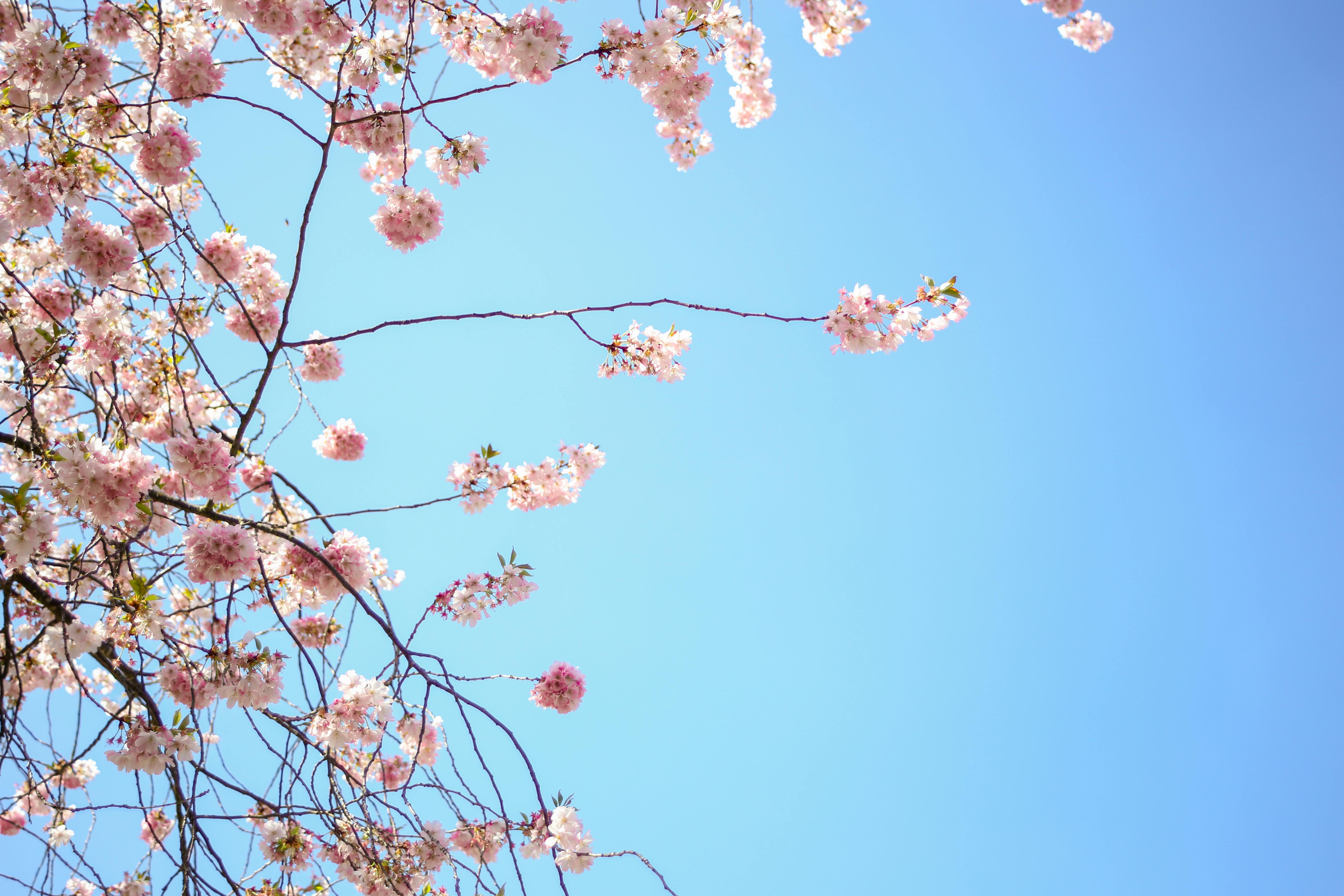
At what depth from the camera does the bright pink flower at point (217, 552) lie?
2000 millimetres

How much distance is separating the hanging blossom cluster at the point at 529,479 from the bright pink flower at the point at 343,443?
0.63 m

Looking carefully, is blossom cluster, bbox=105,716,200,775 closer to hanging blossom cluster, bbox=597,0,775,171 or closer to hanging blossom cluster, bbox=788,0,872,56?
hanging blossom cluster, bbox=597,0,775,171

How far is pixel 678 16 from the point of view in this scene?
8.31 ft

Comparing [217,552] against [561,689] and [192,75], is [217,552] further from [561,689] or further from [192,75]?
[192,75]

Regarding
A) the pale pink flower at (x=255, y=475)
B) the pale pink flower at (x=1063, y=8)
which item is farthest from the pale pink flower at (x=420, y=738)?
the pale pink flower at (x=1063, y=8)

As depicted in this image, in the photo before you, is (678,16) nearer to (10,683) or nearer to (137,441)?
(137,441)

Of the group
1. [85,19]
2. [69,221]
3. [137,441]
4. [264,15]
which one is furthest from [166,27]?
→ [137,441]

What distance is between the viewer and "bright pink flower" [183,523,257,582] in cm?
200

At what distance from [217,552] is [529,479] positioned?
1452 mm

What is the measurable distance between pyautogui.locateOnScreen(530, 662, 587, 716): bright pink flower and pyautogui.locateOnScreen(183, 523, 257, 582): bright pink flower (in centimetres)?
121

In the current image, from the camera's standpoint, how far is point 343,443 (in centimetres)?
354

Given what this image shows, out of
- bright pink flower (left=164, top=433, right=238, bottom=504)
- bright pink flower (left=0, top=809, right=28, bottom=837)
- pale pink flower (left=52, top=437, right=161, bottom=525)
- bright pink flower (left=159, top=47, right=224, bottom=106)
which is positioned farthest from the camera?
bright pink flower (left=0, top=809, right=28, bottom=837)

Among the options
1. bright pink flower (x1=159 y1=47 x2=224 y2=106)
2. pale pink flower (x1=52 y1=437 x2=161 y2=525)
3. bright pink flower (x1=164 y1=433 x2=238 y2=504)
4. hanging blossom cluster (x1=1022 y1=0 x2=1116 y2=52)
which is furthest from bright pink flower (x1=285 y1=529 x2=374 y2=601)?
hanging blossom cluster (x1=1022 y1=0 x2=1116 y2=52)

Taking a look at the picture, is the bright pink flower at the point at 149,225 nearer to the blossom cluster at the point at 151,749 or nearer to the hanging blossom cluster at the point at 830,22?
the blossom cluster at the point at 151,749
